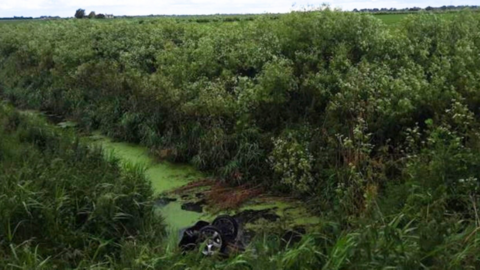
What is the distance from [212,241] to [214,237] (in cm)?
7

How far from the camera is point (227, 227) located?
5.26 meters

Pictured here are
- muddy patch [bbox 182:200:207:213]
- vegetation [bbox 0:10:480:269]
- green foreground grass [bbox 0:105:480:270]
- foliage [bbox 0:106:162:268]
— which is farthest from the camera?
muddy patch [bbox 182:200:207:213]

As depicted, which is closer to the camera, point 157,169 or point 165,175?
point 165,175

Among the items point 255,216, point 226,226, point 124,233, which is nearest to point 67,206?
point 124,233

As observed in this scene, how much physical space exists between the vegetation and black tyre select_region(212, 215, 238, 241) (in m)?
0.62

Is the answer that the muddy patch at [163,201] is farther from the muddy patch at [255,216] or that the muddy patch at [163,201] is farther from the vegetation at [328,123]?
the muddy patch at [255,216]

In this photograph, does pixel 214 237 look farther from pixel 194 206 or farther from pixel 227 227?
pixel 194 206

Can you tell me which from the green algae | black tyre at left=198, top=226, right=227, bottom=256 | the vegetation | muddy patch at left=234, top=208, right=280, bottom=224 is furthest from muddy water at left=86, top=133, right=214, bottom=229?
black tyre at left=198, top=226, right=227, bottom=256

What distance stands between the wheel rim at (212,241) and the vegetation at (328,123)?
0.38 meters

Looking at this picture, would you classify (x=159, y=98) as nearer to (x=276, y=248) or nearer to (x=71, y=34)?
(x=276, y=248)

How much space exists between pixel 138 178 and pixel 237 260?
258 centimetres

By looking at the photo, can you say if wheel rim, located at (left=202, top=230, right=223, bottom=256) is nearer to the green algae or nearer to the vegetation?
the vegetation

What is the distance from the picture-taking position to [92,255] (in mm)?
4691

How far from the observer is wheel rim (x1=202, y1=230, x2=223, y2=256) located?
4.65 meters
